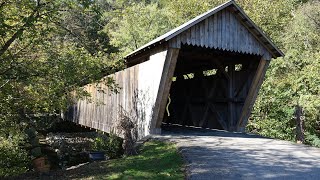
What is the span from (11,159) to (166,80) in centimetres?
696

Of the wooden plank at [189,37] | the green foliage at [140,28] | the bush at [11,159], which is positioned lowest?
the bush at [11,159]

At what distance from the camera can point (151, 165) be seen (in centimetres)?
678

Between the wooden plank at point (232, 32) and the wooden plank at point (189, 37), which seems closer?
the wooden plank at point (189, 37)

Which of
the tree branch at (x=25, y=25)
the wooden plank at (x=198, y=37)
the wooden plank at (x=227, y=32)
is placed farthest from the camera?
the wooden plank at (x=227, y=32)

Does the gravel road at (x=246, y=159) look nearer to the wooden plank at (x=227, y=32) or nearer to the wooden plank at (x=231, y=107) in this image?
the wooden plank at (x=231, y=107)

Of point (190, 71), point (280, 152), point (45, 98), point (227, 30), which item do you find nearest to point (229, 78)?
point (227, 30)

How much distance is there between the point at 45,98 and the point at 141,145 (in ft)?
8.63

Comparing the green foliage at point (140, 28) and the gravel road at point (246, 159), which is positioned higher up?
the green foliage at point (140, 28)

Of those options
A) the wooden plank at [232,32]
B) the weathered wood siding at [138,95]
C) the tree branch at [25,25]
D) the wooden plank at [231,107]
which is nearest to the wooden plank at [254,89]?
the wooden plank at [231,107]

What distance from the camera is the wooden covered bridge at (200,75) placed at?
9773 mm

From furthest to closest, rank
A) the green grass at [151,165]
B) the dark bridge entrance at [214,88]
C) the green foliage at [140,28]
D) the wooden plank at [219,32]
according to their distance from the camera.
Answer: the green foliage at [140,28] < the dark bridge entrance at [214,88] < the wooden plank at [219,32] < the green grass at [151,165]

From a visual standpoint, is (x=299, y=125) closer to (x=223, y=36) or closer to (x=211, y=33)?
(x=223, y=36)

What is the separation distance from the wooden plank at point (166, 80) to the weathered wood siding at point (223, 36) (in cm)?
27

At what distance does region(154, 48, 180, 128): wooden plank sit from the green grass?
1419 mm
